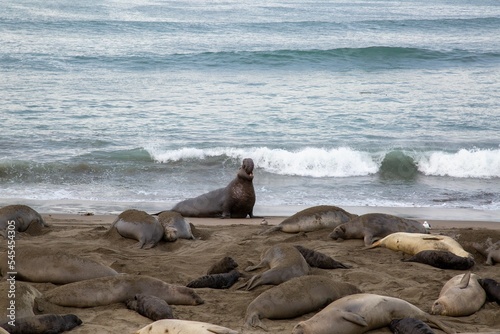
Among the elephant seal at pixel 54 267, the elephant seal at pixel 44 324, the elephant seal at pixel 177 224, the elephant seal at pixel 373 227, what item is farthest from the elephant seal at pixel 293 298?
the elephant seal at pixel 177 224

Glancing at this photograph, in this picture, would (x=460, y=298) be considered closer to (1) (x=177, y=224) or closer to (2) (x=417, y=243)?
(2) (x=417, y=243)

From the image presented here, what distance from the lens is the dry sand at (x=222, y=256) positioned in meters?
6.21

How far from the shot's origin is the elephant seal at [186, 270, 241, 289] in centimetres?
713

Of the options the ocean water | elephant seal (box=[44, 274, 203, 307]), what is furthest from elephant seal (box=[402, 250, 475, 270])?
the ocean water

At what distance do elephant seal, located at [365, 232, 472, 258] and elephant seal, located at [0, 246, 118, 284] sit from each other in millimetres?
3184

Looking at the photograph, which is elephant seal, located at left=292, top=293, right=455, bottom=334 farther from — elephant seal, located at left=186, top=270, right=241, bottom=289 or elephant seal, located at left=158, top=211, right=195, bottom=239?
elephant seal, located at left=158, top=211, right=195, bottom=239

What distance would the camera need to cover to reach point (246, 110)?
21656 mm

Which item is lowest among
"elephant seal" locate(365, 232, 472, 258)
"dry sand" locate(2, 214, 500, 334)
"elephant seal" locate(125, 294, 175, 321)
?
"dry sand" locate(2, 214, 500, 334)

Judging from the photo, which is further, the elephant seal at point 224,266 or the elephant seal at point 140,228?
the elephant seal at point 140,228

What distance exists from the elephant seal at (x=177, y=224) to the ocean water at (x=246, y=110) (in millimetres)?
2845

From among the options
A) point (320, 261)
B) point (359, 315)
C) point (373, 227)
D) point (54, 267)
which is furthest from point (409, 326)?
point (373, 227)

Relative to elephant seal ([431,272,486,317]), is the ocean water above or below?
above

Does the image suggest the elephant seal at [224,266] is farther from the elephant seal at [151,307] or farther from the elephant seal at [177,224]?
the elephant seal at [177,224]

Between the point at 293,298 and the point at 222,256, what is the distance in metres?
2.17
